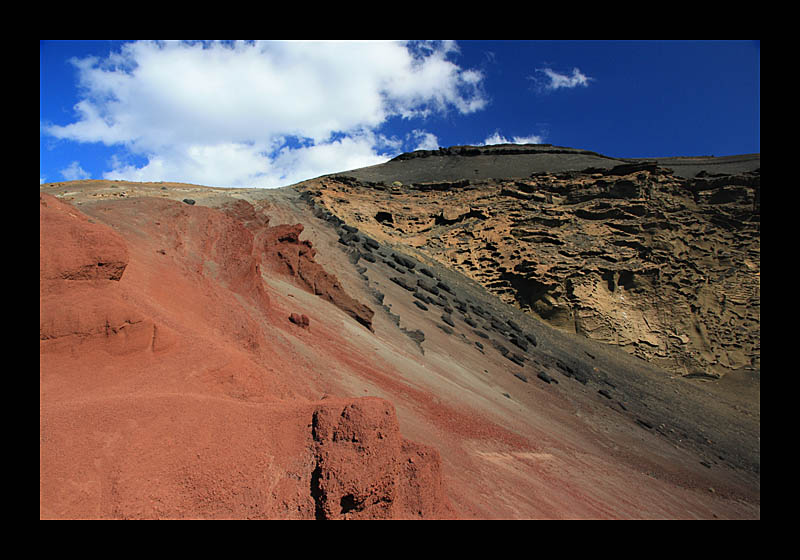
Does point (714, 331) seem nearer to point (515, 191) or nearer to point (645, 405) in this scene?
point (645, 405)

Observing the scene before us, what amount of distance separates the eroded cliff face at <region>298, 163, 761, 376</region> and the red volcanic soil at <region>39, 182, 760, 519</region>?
13.8 meters

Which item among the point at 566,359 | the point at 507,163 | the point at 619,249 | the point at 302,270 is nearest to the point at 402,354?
the point at 302,270

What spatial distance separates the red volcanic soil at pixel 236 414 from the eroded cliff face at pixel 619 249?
1381 cm

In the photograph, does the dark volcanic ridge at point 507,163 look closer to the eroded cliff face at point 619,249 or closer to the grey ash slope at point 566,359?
the grey ash slope at point 566,359

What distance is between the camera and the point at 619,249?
23.5m

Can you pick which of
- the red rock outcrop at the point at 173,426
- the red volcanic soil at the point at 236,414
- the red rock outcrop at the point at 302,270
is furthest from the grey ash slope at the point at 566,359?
the red rock outcrop at the point at 173,426

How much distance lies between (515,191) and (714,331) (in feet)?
43.8

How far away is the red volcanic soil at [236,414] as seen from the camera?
2531 millimetres

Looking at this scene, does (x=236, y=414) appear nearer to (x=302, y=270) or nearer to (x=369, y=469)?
(x=369, y=469)

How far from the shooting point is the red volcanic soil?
8.30 ft

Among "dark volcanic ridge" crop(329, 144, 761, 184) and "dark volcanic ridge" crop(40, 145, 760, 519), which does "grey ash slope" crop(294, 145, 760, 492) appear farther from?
"dark volcanic ridge" crop(329, 144, 761, 184)

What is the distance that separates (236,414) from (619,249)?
24.7 metres

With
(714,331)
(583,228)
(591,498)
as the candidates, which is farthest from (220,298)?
(714,331)

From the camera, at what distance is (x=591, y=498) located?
19.3 feet
